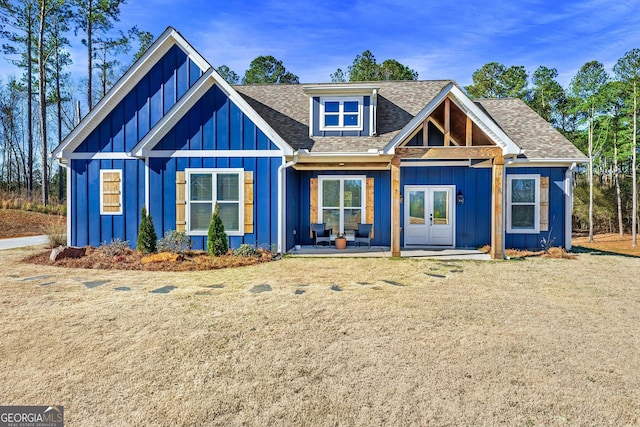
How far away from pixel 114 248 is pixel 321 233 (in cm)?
586

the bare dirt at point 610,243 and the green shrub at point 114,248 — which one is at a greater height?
the green shrub at point 114,248

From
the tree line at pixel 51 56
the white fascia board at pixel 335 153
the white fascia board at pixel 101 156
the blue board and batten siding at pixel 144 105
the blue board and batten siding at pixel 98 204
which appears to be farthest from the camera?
the tree line at pixel 51 56

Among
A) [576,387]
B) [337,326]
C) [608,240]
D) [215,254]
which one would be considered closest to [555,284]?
[576,387]

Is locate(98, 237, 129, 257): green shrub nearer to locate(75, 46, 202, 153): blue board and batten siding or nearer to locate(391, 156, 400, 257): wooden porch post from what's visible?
locate(75, 46, 202, 153): blue board and batten siding

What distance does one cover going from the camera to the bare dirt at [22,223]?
17.2m

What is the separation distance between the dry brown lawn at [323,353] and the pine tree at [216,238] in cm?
254

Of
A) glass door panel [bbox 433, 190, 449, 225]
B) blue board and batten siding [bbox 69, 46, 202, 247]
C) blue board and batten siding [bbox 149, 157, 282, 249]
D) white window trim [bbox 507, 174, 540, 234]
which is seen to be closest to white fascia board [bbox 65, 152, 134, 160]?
blue board and batten siding [bbox 69, 46, 202, 247]

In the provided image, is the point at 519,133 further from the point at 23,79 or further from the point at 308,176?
the point at 23,79

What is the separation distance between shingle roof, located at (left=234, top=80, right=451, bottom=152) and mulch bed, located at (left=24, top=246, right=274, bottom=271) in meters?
3.94

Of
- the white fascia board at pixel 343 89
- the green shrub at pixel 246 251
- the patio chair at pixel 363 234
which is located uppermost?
the white fascia board at pixel 343 89

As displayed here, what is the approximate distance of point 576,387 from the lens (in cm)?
319

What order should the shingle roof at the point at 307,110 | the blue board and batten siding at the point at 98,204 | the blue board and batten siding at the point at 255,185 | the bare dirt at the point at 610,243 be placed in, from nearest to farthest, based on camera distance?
1. the blue board and batten siding at the point at 255,185
2. the blue board and batten siding at the point at 98,204
3. the shingle roof at the point at 307,110
4. the bare dirt at the point at 610,243

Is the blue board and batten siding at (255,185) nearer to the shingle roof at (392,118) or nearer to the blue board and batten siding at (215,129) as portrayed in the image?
the blue board and batten siding at (215,129)
